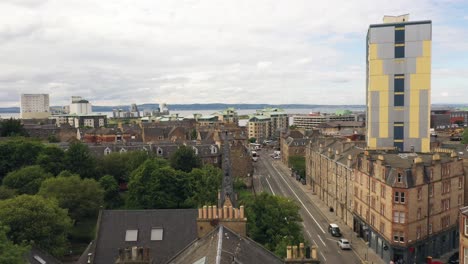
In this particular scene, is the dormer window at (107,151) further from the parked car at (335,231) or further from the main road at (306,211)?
the parked car at (335,231)

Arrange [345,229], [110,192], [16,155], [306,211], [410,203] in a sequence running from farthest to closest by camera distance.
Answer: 1. [16,155]
2. [306,211]
3. [110,192]
4. [345,229]
5. [410,203]

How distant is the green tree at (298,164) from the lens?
110 metres

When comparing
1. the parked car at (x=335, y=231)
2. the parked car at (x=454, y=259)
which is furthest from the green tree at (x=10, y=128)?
the parked car at (x=454, y=259)

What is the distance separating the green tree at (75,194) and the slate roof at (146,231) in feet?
85.5

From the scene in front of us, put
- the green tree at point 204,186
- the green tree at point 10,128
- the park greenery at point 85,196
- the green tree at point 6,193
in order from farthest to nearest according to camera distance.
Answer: the green tree at point 10,128, the green tree at point 204,186, the green tree at point 6,193, the park greenery at point 85,196

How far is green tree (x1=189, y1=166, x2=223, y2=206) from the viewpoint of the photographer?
6175 centimetres

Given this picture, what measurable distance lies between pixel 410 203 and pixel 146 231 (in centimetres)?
3124

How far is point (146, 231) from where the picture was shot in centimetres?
3578

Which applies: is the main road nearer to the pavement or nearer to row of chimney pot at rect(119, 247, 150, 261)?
the pavement

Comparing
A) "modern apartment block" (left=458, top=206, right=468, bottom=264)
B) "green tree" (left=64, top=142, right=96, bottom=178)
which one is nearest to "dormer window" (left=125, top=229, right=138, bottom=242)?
"modern apartment block" (left=458, top=206, right=468, bottom=264)

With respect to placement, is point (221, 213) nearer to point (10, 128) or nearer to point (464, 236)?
point (464, 236)

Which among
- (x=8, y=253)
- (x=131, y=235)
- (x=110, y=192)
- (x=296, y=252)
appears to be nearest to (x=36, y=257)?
(x=131, y=235)

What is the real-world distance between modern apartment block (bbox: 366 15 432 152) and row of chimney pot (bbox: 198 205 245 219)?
60.0m

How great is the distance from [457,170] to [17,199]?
53.7m
